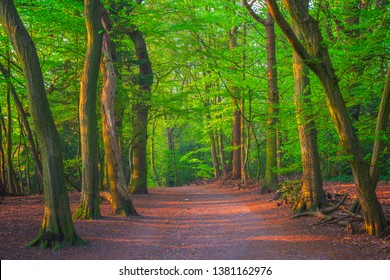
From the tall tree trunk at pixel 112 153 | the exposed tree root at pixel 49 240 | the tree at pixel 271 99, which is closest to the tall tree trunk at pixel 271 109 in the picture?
the tree at pixel 271 99

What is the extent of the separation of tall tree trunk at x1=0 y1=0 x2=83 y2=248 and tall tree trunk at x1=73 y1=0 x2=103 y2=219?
3.21 meters

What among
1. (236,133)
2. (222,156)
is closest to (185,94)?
(236,133)

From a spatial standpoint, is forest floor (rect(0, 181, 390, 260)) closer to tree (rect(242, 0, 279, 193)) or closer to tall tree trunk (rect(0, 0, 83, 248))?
tall tree trunk (rect(0, 0, 83, 248))

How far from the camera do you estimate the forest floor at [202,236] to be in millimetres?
7508

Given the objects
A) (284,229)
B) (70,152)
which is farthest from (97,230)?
(70,152)

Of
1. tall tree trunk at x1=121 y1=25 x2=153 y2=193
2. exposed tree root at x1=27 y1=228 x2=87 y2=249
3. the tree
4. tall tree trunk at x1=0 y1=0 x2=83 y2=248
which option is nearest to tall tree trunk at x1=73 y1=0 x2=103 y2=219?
tall tree trunk at x1=0 y1=0 x2=83 y2=248

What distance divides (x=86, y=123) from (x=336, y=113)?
22.3 ft

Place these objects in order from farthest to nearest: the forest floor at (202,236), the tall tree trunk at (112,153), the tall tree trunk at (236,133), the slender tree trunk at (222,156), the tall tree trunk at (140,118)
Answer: the slender tree trunk at (222,156)
the tall tree trunk at (236,133)
the tall tree trunk at (140,118)
the tall tree trunk at (112,153)
the forest floor at (202,236)

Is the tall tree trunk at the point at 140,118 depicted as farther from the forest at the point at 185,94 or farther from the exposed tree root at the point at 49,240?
the exposed tree root at the point at 49,240

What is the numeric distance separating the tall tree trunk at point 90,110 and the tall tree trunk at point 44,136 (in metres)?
3.21

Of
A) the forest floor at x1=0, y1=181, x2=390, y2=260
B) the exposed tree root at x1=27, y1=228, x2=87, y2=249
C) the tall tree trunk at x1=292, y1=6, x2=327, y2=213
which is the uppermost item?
the tall tree trunk at x1=292, y1=6, x2=327, y2=213

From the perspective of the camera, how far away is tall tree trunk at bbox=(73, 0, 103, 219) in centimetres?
1120

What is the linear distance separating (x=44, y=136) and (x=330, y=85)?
552cm
